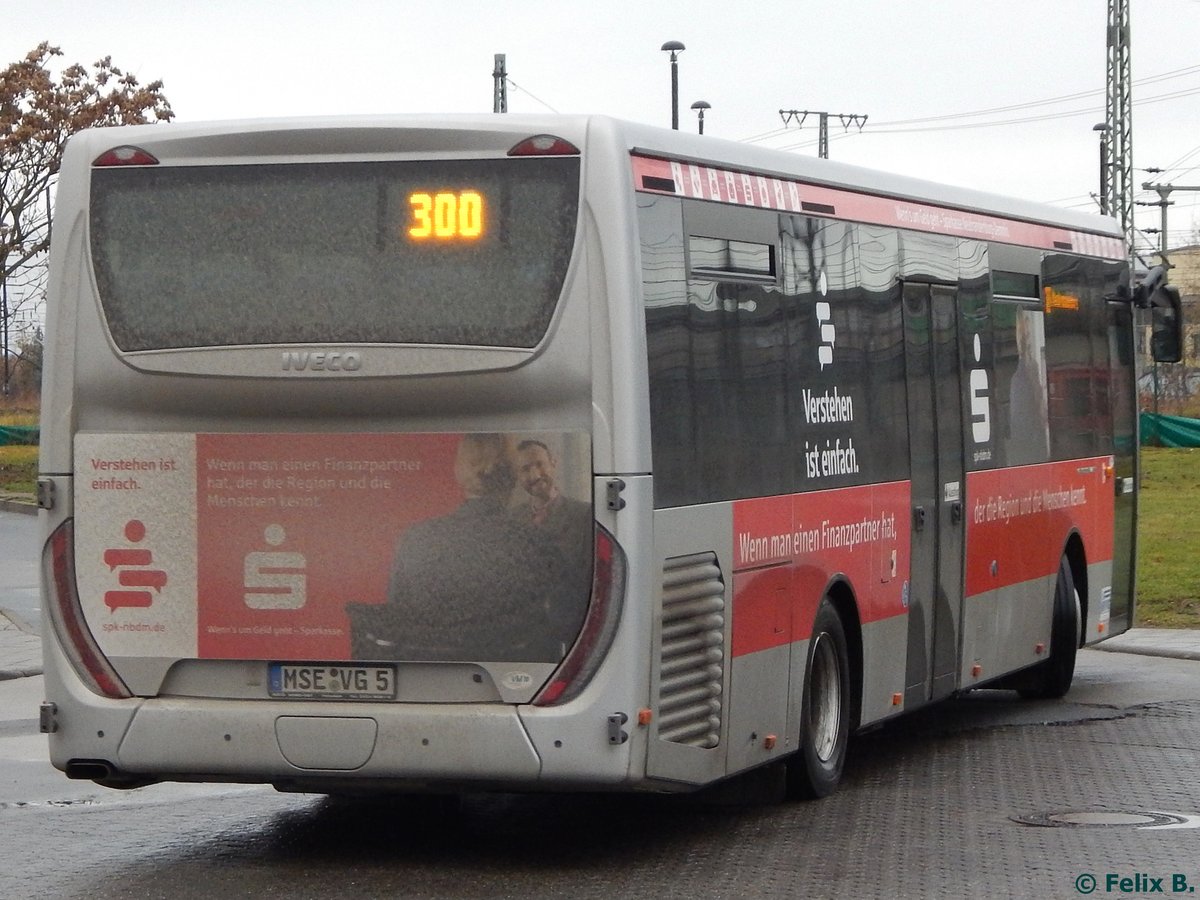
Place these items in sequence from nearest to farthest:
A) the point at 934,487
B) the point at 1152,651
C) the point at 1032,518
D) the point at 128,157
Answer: the point at 128,157
the point at 934,487
the point at 1032,518
the point at 1152,651

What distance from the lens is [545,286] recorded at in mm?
8438

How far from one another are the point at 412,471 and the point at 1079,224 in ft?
25.9

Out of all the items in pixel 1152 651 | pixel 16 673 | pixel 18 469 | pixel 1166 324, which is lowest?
pixel 1152 651

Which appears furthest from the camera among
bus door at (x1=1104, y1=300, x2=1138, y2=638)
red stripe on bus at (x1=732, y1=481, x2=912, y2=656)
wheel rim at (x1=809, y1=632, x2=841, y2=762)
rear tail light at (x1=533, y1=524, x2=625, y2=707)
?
bus door at (x1=1104, y1=300, x2=1138, y2=638)

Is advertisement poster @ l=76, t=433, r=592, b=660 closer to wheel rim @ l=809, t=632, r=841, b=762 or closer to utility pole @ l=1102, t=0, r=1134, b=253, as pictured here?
wheel rim @ l=809, t=632, r=841, b=762

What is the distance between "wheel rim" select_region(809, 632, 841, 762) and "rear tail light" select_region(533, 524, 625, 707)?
2289 mm

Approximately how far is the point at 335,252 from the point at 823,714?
3595mm

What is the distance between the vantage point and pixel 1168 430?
185 feet

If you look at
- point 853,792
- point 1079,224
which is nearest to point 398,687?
point 853,792

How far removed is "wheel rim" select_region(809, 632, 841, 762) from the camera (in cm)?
1057

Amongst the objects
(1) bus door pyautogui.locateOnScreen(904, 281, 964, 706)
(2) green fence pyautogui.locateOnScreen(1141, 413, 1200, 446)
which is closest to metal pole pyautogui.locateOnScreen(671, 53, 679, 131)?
(2) green fence pyautogui.locateOnScreen(1141, 413, 1200, 446)

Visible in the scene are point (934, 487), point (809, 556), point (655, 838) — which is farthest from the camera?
point (934, 487)

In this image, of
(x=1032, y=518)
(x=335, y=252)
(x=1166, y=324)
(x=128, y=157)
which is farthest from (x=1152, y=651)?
(x=128, y=157)

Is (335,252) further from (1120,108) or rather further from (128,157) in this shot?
(1120,108)
